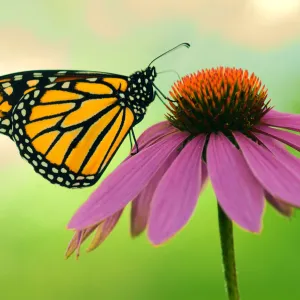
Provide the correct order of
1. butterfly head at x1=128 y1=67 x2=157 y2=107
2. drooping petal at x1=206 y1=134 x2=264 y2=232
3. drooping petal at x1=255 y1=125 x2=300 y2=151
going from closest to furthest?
drooping petal at x1=206 y1=134 x2=264 y2=232, drooping petal at x1=255 y1=125 x2=300 y2=151, butterfly head at x1=128 y1=67 x2=157 y2=107

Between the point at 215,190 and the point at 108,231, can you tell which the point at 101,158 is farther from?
the point at 215,190

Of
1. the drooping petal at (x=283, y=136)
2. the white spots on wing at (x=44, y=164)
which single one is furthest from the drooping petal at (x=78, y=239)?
the drooping petal at (x=283, y=136)

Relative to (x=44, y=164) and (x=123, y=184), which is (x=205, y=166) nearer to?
(x=123, y=184)

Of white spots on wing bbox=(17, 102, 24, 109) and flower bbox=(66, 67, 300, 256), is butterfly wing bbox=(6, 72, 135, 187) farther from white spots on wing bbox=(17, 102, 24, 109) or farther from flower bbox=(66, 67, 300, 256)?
flower bbox=(66, 67, 300, 256)

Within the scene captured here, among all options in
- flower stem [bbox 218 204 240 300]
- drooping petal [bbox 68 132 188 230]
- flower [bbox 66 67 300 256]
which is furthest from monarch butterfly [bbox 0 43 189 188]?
flower stem [bbox 218 204 240 300]

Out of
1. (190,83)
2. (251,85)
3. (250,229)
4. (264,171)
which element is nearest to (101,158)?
(190,83)
